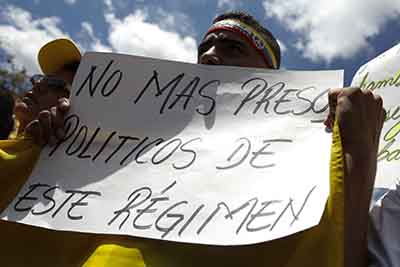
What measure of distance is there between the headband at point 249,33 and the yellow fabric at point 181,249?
56 cm

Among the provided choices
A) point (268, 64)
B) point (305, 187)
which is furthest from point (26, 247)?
point (268, 64)

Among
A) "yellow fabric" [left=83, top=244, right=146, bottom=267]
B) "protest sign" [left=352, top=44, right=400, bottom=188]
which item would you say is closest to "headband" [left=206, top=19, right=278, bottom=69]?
"protest sign" [left=352, top=44, right=400, bottom=188]

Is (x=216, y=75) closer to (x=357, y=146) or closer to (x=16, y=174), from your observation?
(x=357, y=146)

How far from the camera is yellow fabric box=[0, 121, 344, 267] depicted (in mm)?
627

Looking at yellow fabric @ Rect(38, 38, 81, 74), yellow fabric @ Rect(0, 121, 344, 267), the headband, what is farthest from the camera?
yellow fabric @ Rect(38, 38, 81, 74)

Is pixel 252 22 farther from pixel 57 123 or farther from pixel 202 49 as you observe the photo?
pixel 57 123

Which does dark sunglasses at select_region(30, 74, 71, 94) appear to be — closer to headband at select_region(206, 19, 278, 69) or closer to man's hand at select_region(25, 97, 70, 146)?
man's hand at select_region(25, 97, 70, 146)

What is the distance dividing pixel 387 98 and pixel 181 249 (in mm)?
618

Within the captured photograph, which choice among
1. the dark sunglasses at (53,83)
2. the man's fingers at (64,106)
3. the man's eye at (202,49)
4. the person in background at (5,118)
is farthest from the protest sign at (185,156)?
the person in background at (5,118)

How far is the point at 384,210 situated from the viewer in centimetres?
71

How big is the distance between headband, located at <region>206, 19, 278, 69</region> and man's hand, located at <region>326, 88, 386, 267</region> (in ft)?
1.68

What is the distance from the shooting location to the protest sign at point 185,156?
0.66 metres

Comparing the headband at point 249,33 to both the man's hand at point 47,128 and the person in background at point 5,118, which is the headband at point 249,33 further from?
the person in background at point 5,118

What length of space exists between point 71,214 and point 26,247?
120 millimetres
